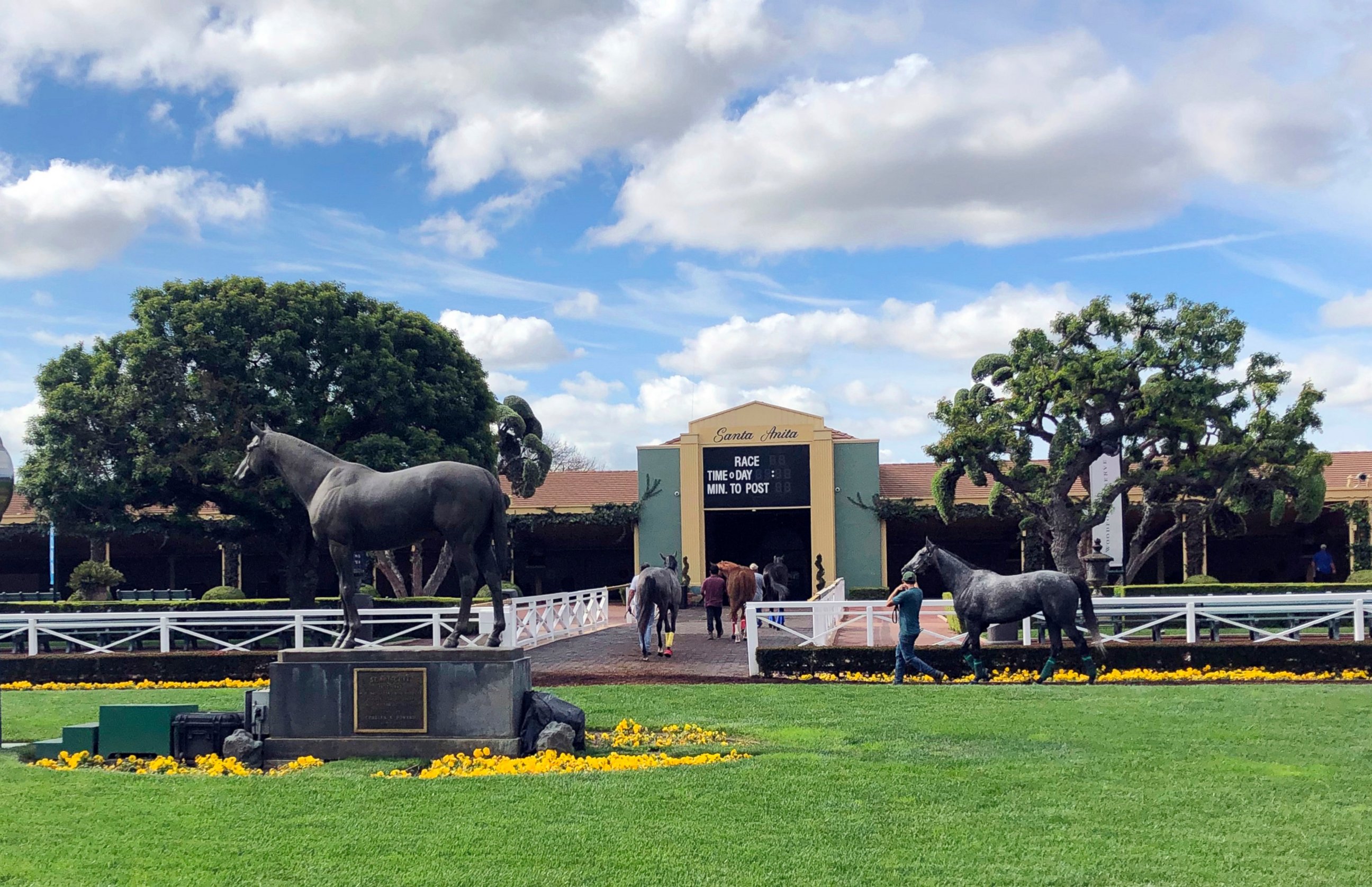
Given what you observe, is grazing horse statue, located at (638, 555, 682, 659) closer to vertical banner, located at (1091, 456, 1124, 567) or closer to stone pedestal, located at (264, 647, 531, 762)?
stone pedestal, located at (264, 647, 531, 762)

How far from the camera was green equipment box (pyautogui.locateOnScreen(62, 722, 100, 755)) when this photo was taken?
897cm

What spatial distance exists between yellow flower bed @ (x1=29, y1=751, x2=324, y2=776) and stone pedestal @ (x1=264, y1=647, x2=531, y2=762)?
0.90 feet

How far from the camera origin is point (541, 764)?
8227 mm

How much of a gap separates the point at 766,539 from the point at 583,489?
6.22m

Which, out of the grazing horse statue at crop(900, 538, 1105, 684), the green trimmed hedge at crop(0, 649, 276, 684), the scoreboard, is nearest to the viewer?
the grazing horse statue at crop(900, 538, 1105, 684)

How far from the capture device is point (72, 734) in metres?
9.05

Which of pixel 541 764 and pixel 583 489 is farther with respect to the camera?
pixel 583 489

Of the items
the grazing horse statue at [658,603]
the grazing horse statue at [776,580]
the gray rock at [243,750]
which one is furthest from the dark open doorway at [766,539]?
the gray rock at [243,750]

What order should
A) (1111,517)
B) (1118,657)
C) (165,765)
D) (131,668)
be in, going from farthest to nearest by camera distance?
(1111,517)
(131,668)
(1118,657)
(165,765)

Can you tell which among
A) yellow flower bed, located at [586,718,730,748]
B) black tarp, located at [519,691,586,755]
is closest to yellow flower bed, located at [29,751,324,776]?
black tarp, located at [519,691,586,755]

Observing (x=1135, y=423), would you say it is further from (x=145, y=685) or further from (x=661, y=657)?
(x=145, y=685)

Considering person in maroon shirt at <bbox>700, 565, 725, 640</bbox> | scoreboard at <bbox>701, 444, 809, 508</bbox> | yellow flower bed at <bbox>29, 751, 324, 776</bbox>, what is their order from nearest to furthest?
yellow flower bed at <bbox>29, 751, 324, 776</bbox>, person in maroon shirt at <bbox>700, 565, 725, 640</bbox>, scoreboard at <bbox>701, 444, 809, 508</bbox>

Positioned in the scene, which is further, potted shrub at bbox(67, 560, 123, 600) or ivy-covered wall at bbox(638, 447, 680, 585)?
ivy-covered wall at bbox(638, 447, 680, 585)

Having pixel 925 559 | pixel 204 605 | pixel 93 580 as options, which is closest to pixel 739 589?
pixel 925 559
